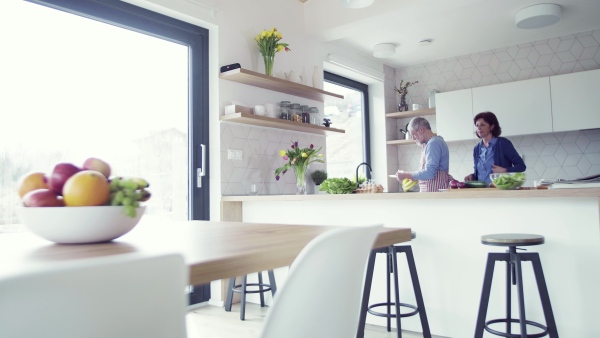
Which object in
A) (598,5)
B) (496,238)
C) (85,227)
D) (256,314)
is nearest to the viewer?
(85,227)

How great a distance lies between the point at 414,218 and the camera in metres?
2.85

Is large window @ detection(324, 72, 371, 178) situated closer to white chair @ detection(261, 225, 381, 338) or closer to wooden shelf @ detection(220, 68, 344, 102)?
wooden shelf @ detection(220, 68, 344, 102)

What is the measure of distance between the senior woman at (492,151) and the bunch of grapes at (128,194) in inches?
136

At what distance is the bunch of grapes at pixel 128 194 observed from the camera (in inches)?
36.1

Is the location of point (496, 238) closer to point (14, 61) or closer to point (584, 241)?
point (584, 241)

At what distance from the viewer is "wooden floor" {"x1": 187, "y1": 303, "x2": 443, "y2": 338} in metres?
2.84

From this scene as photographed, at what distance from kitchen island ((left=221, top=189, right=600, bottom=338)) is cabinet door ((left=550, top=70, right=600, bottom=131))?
2.72m

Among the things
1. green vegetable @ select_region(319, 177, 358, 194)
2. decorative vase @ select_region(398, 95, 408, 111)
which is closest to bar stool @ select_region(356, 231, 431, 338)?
green vegetable @ select_region(319, 177, 358, 194)

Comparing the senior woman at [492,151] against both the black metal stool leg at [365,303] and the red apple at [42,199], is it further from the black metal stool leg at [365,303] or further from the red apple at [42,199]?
the red apple at [42,199]

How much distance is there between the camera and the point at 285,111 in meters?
4.20

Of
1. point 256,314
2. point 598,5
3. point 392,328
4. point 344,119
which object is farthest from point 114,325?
point 344,119

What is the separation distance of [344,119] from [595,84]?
2652 millimetres

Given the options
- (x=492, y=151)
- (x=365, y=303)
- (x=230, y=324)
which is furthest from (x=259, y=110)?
(x=492, y=151)

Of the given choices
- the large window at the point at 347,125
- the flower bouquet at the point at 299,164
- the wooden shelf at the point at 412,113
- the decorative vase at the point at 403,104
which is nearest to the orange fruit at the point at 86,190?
the flower bouquet at the point at 299,164
